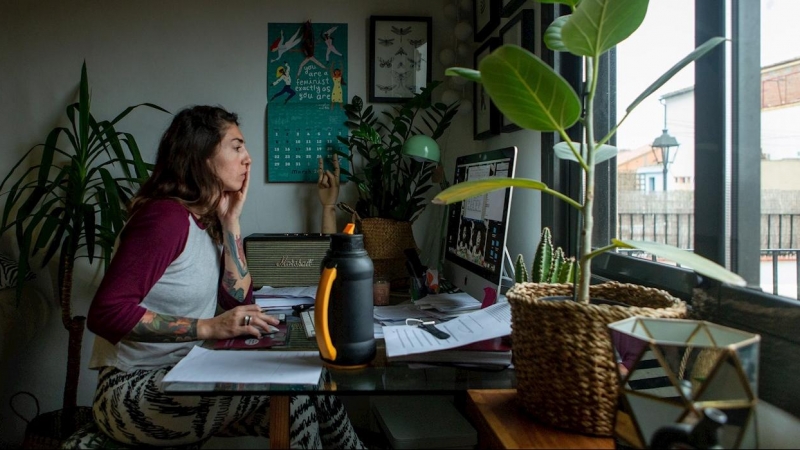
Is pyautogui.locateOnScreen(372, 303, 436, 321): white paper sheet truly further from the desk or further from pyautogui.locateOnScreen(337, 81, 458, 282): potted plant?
pyautogui.locateOnScreen(337, 81, 458, 282): potted plant

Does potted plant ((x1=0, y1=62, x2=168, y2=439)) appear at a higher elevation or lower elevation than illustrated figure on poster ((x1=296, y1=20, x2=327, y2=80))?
lower

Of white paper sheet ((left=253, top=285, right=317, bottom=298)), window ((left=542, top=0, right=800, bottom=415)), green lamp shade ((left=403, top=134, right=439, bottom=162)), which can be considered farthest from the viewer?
green lamp shade ((left=403, top=134, right=439, bottom=162))

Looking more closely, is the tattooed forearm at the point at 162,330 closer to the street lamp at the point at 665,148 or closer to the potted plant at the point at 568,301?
the potted plant at the point at 568,301

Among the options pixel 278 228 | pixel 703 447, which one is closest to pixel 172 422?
pixel 703 447

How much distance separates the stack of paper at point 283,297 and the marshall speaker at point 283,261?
107 mm

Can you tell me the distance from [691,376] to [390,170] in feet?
6.24

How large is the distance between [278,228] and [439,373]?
Answer: 1.85 m

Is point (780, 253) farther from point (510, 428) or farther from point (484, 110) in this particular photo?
point (484, 110)

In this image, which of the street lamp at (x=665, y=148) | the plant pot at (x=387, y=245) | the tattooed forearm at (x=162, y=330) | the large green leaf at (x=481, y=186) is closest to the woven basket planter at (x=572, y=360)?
the large green leaf at (x=481, y=186)

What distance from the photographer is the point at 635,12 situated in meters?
0.83

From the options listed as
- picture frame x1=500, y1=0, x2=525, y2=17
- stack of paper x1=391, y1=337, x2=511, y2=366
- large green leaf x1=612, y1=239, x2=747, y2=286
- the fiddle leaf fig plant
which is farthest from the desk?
picture frame x1=500, y1=0, x2=525, y2=17

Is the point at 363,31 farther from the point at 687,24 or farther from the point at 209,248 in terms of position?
the point at 687,24

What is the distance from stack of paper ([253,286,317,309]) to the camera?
1.84 m

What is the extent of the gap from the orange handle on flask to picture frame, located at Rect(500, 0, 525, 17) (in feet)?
4.31
